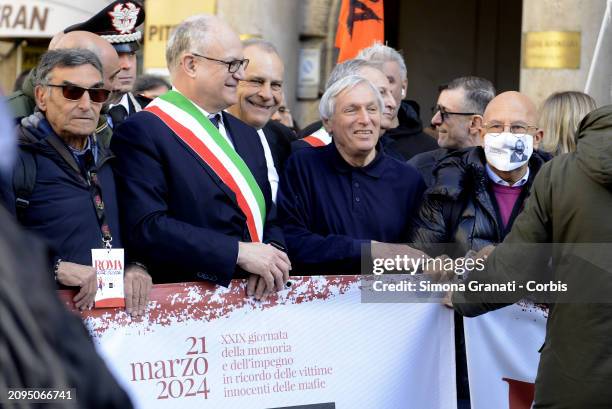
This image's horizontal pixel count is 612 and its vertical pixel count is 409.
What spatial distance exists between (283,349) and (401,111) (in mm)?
2685

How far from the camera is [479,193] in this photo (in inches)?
177

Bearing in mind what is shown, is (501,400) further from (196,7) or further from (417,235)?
(196,7)

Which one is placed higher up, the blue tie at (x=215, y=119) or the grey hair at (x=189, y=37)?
the grey hair at (x=189, y=37)

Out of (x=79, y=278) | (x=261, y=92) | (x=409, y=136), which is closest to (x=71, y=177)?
(x=79, y=278)

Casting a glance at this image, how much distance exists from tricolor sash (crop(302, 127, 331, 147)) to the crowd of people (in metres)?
0.16

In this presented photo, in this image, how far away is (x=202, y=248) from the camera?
13.3ft

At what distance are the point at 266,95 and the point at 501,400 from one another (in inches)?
71.4

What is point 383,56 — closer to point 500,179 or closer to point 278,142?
point 278,142

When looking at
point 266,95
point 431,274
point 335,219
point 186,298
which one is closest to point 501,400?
point 431,274

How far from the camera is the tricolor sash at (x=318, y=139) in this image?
5.58m

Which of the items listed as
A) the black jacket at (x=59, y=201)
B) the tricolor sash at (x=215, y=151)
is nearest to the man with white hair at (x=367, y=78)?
the tricolor sash at (x=215, y=151)

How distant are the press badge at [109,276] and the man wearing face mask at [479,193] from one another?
1294 millimetres

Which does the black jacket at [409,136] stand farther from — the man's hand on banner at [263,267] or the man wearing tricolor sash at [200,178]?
the man's hand on banner at [263,267]

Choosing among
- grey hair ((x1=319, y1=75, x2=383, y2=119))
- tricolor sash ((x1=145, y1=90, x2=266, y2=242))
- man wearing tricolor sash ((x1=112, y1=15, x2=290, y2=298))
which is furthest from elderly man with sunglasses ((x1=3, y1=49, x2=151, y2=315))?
grey hair ((x1=319, y1=75, x2=383, y2=119))
